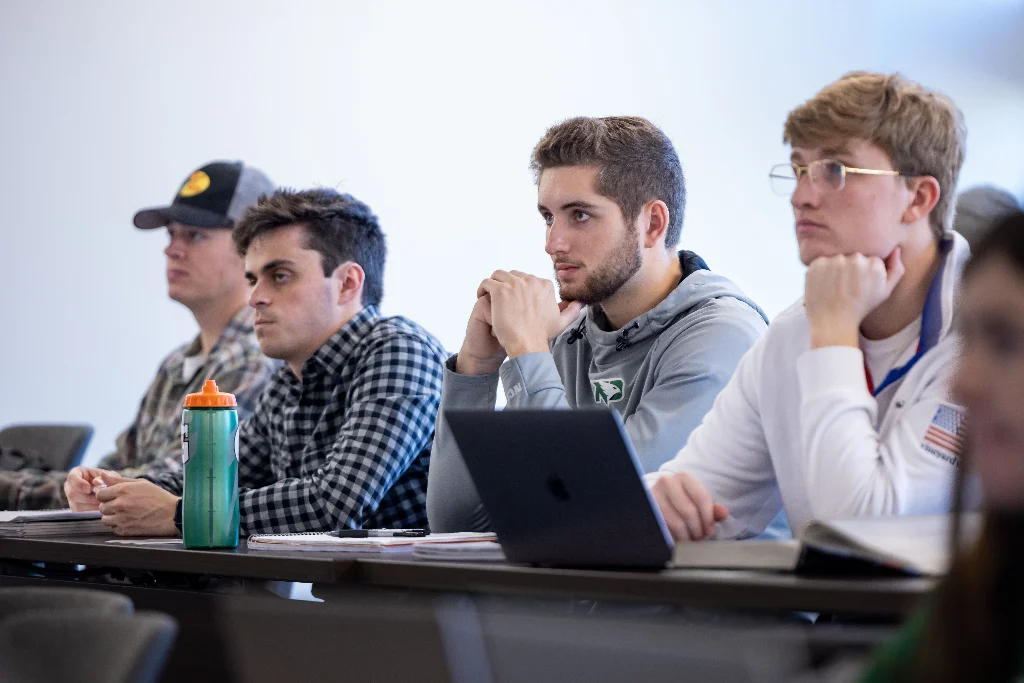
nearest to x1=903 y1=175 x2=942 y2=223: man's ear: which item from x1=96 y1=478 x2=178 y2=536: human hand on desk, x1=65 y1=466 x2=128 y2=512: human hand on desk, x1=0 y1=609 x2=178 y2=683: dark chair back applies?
x1=0 y1=609 x2=178 y2=683: dark chair back

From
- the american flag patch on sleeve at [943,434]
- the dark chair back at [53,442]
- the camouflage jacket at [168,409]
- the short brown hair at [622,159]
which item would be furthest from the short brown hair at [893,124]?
the dark chair back at [53,442]

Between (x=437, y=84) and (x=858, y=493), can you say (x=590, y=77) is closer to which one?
(x=437, y=84)

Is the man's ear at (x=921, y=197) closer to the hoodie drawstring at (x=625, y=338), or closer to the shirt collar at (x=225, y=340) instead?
the hoodie drawstring at (x=625, y=338)

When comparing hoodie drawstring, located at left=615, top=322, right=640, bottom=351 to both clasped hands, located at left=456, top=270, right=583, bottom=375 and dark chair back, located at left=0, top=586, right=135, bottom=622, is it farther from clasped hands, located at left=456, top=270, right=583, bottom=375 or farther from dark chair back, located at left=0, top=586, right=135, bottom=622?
dark chair back, located at left=0, top=586, right=135, bottom=622

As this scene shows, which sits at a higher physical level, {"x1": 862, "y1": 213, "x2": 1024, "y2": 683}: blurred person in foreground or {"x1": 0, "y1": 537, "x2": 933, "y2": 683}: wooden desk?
{"x1": 862, "y1": 213, "x2": 1024, "y2": 683}: blurred person in foreground

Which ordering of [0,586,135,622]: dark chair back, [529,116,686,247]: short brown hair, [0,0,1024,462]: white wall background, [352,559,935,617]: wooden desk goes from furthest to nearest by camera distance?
[0,0,1024,462]: white wall background, [529,116,686,247]: short brown hair, [0,586,135,622]: dark chair back, [352,559,935,617]: wooden desk

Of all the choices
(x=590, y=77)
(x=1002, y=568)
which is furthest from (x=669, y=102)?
(x=1002, y=568)

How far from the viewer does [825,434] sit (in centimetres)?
135

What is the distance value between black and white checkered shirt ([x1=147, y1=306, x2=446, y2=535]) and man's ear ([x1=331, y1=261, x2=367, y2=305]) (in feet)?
0.16

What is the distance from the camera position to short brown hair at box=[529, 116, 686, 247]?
224 cm

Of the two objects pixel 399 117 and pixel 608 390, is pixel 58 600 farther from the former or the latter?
pixel 399 117

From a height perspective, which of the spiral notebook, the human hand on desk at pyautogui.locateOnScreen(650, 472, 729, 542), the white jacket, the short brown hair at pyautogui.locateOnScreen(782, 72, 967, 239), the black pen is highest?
the short brown hair at pyautogui.locateOnScreen(782, 72, 967, 239)

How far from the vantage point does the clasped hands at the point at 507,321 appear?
1.91 meters

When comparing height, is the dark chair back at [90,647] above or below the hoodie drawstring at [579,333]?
below
